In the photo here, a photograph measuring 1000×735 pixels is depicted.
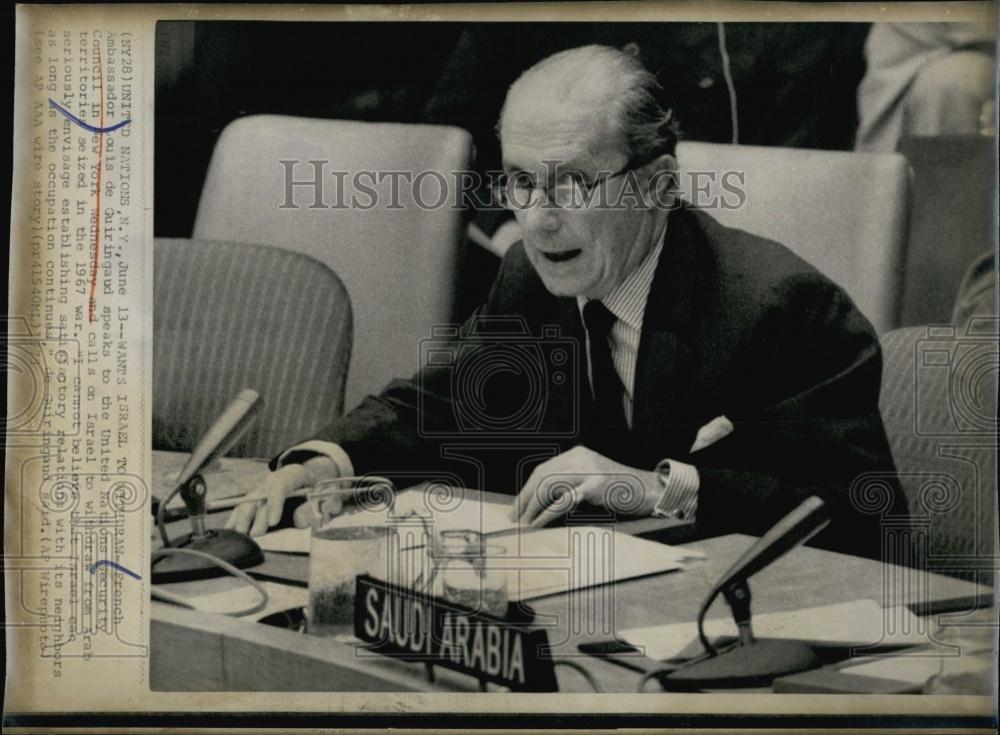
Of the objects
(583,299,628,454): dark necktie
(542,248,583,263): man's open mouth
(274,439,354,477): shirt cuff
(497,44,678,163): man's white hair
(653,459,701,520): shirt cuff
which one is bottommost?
(653,459,701,520): shirt cuff

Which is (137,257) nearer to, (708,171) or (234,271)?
(234,271)

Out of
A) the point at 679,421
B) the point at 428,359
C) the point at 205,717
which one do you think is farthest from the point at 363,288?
the point at 205,717

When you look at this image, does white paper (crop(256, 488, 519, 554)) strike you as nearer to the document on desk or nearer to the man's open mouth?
the document on desk

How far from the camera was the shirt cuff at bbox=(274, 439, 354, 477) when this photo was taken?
1.67 metres

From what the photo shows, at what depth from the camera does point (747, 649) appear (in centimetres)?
162

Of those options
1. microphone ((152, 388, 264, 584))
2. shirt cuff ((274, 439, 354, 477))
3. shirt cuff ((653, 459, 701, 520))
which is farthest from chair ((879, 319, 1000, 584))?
microphone ((152, 388, 264, 584))

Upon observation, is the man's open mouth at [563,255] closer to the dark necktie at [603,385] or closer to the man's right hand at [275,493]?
the dark necktie at [603,385]

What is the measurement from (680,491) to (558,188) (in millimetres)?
476

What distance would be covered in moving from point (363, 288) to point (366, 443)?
231 mm

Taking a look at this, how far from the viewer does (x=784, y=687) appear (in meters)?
1.61

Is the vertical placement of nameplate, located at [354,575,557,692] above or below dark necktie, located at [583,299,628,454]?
below

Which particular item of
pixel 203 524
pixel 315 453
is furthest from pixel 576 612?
pixel 203 524

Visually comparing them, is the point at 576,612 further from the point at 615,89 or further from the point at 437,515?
the point at 615,89

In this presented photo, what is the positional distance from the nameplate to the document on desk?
0.47 feet
